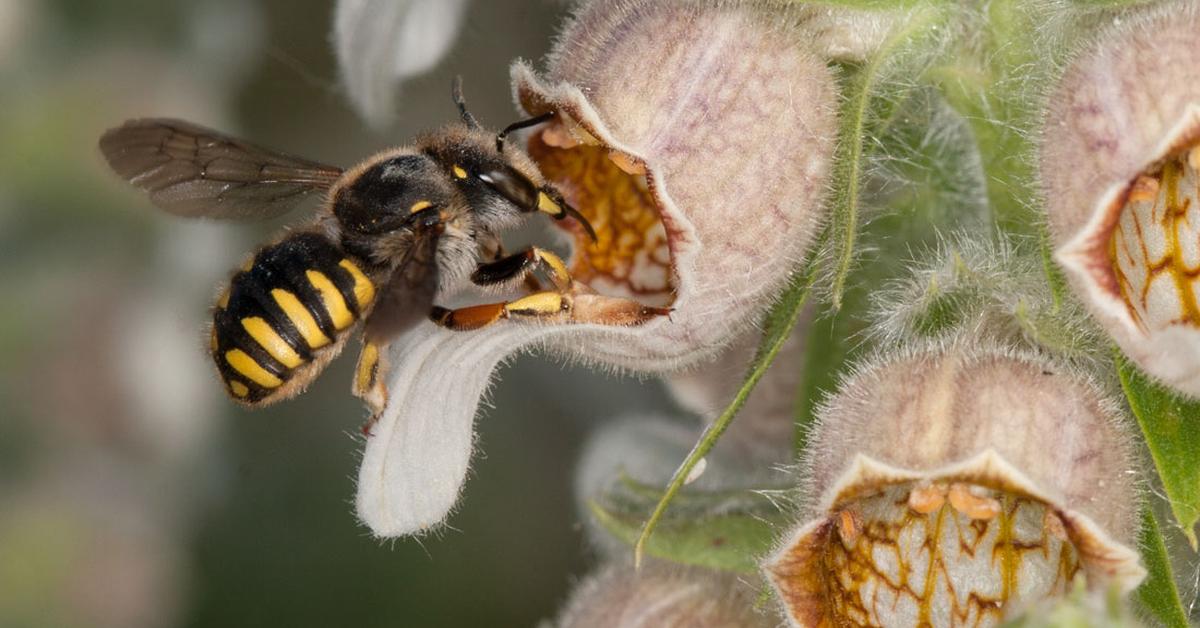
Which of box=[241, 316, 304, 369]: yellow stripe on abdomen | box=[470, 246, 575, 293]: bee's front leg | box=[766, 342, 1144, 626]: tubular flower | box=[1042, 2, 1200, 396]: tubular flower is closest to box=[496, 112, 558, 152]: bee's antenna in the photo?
box=[470, 246, 575, 293]: bee's front leg

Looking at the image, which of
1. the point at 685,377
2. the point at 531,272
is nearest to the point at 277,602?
the point at 685,377

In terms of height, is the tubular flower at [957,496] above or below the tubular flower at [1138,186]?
below

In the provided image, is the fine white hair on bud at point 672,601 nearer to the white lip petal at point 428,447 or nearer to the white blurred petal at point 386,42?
the white lip petal at point 428,447

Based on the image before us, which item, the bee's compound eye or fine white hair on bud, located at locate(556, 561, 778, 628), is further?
fine white hair on bud, located at locate(556, 561, 778, 628)

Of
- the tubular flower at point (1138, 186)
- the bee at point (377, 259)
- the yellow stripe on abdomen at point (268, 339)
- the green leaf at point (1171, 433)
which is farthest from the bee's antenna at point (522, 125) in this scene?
the green leaf at point (1171, 433)

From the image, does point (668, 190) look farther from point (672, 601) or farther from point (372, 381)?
point (672, 601)

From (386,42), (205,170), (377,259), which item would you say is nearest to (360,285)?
(377,259)

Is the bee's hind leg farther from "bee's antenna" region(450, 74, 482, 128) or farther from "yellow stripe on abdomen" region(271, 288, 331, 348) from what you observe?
"bee's antenna" region(450, 74, 482, 128)

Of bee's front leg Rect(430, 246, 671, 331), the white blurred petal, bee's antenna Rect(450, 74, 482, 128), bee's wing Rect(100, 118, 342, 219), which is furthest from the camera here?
the white blurred petal
